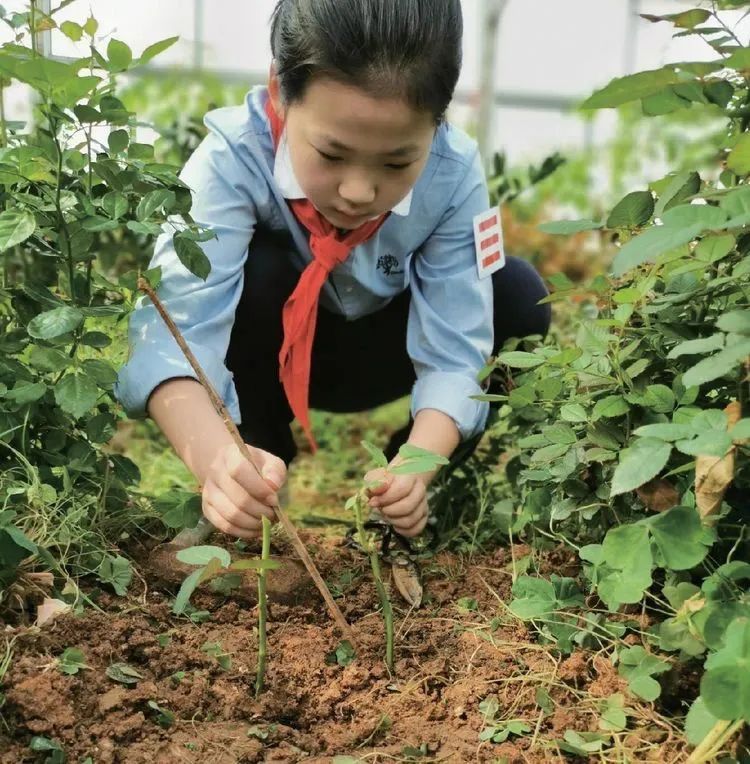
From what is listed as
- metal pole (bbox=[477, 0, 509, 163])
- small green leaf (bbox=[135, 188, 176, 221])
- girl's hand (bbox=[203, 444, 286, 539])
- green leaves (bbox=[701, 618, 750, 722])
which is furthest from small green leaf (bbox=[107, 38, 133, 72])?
metal pole (bbox=[477, 0, 509, 163])

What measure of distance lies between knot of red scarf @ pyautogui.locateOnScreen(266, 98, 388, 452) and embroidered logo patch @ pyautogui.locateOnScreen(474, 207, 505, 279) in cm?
19

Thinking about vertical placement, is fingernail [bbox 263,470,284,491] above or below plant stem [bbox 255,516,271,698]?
above

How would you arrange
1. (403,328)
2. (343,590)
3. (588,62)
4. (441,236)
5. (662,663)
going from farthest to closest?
(588,62) < (403,328) < (441,236) < (343,590) < (662,663)

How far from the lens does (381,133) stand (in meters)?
1.26

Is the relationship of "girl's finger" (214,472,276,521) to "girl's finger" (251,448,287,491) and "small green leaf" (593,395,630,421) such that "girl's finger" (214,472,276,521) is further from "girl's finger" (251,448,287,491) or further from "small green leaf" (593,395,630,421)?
"small green leaf" (593,395,630,421)

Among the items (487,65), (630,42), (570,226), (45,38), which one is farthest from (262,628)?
(630,42)

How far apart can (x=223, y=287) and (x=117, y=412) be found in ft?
0.80

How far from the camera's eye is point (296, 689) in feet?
3.68

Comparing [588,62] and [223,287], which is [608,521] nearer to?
[223,287]

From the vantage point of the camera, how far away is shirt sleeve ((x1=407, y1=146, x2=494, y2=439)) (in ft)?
5.37

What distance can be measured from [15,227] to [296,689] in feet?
1.97

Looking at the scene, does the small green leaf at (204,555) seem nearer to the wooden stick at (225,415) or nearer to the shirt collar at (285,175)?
the wooden stick at (225,415)

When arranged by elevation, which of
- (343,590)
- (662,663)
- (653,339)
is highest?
(653,339)

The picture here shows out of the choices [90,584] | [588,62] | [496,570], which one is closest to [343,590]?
[496,570]
